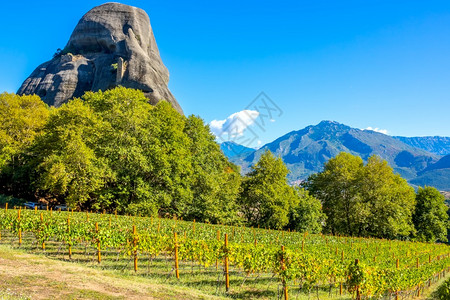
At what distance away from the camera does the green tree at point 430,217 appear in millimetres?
59625

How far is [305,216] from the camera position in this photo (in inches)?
1901

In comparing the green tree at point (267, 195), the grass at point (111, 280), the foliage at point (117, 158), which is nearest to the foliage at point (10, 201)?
the foliage at point (117, 158)

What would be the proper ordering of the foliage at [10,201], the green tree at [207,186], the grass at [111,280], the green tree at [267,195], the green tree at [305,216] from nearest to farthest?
the grass at [111,280] < the foliage at [10,201] < the green tree at [207,186] < the green tree at [267,195] < the green tree at [305,216]

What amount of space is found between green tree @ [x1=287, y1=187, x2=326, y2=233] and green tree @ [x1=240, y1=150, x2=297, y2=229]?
129 centimetres

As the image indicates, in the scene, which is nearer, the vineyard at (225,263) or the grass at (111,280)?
the grass at (111,280)

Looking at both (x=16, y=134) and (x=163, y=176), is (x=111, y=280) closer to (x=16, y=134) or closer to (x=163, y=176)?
(x=163, y=176)

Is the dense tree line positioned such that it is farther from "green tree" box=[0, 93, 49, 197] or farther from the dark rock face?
the dark rock face

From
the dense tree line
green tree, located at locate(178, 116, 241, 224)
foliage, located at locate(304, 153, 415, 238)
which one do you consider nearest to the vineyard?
the dense tree line

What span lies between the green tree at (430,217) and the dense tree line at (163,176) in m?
0.25

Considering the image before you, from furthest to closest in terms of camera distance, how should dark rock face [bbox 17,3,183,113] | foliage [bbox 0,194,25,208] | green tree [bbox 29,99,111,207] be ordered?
dark rock face [bbox 17,3,183,113] → foliage [bbox 0,194,25,208] → green tree [bbox 29,99,111,207]

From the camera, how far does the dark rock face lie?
82750mm

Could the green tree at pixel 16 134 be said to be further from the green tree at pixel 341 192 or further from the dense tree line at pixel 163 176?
the green tree at pixel 341 192

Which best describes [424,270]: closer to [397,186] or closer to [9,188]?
[397,186]

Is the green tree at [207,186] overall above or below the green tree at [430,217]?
above
